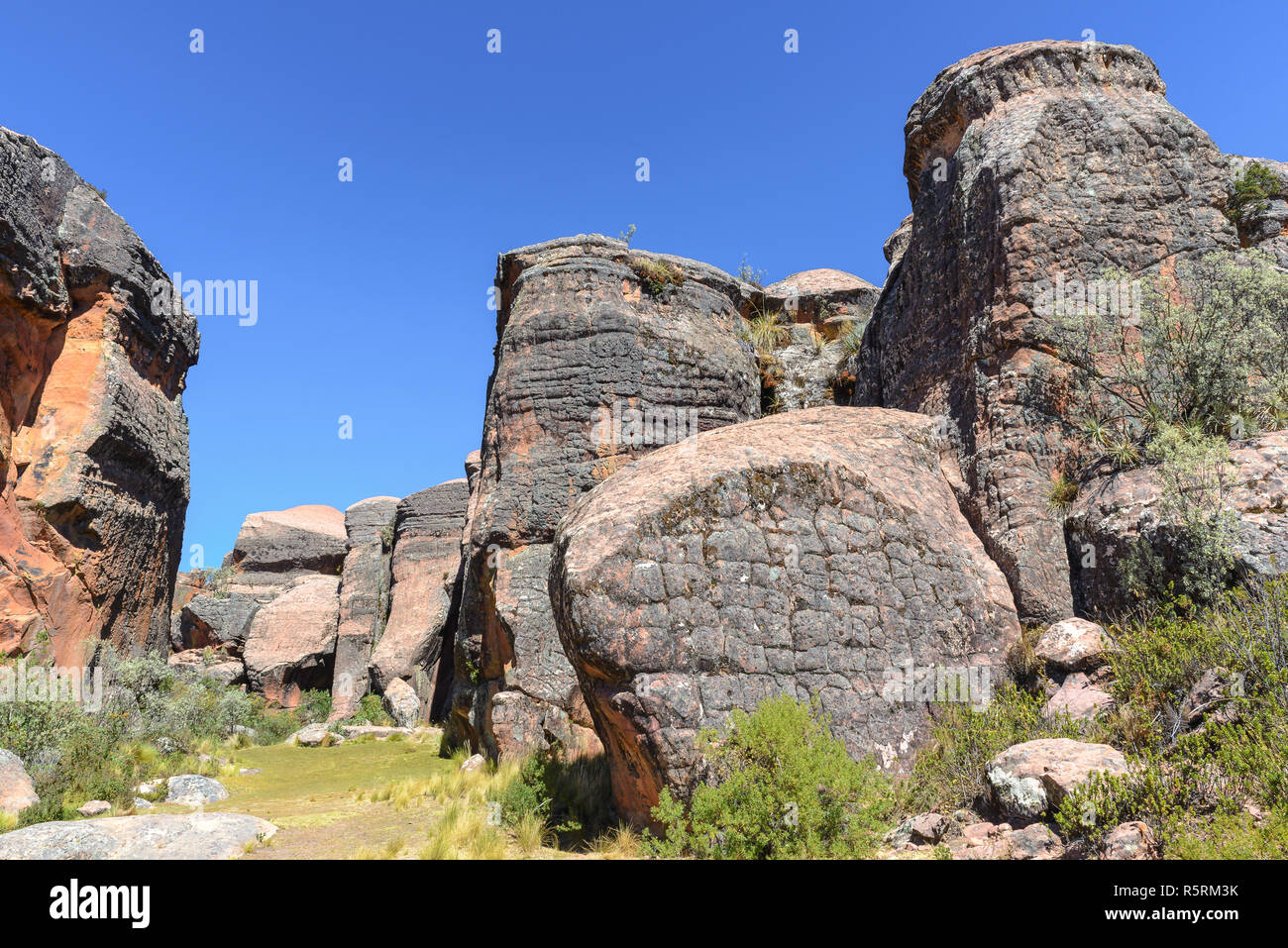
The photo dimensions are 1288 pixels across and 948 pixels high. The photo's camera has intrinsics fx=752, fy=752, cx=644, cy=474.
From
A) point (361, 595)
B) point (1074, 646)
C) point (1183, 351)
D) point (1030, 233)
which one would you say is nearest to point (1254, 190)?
point (1030, 233)

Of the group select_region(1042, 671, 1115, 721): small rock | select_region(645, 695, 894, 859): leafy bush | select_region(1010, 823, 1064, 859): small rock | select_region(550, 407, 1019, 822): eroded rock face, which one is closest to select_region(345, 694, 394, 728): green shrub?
select_region(550, 407, 1019, 822): eroded rock face

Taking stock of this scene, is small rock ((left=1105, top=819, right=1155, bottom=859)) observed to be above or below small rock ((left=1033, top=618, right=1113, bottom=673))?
below

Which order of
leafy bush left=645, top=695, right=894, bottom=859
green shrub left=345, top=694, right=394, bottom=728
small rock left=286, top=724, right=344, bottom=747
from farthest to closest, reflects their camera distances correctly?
green shrub left=345, top=694, right=394, bottom=728
small rock left=286, top=724, right=344, bottom=747
leafy bush left=645, top=695, right=894, bottom=859

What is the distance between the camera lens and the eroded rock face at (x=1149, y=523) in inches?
242

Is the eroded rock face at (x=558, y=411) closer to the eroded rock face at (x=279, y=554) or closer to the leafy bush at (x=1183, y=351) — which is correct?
the leafy bush at (x=1183, y=351)

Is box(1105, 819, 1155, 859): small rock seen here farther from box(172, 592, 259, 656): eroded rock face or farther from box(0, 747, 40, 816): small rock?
box(172, 592, 259, 656): eroded rock face

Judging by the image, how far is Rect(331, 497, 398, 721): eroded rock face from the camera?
22.5 meters

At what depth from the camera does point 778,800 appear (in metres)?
5.02

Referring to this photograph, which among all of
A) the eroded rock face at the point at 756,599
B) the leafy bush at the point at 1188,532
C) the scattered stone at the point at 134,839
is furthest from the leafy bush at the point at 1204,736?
the scattered stone at the point at 134,839

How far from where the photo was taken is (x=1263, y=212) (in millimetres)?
9914

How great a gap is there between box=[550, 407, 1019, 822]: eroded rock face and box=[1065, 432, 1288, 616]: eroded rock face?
80 centimetres

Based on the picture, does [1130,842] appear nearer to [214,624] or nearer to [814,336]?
[814,336]
